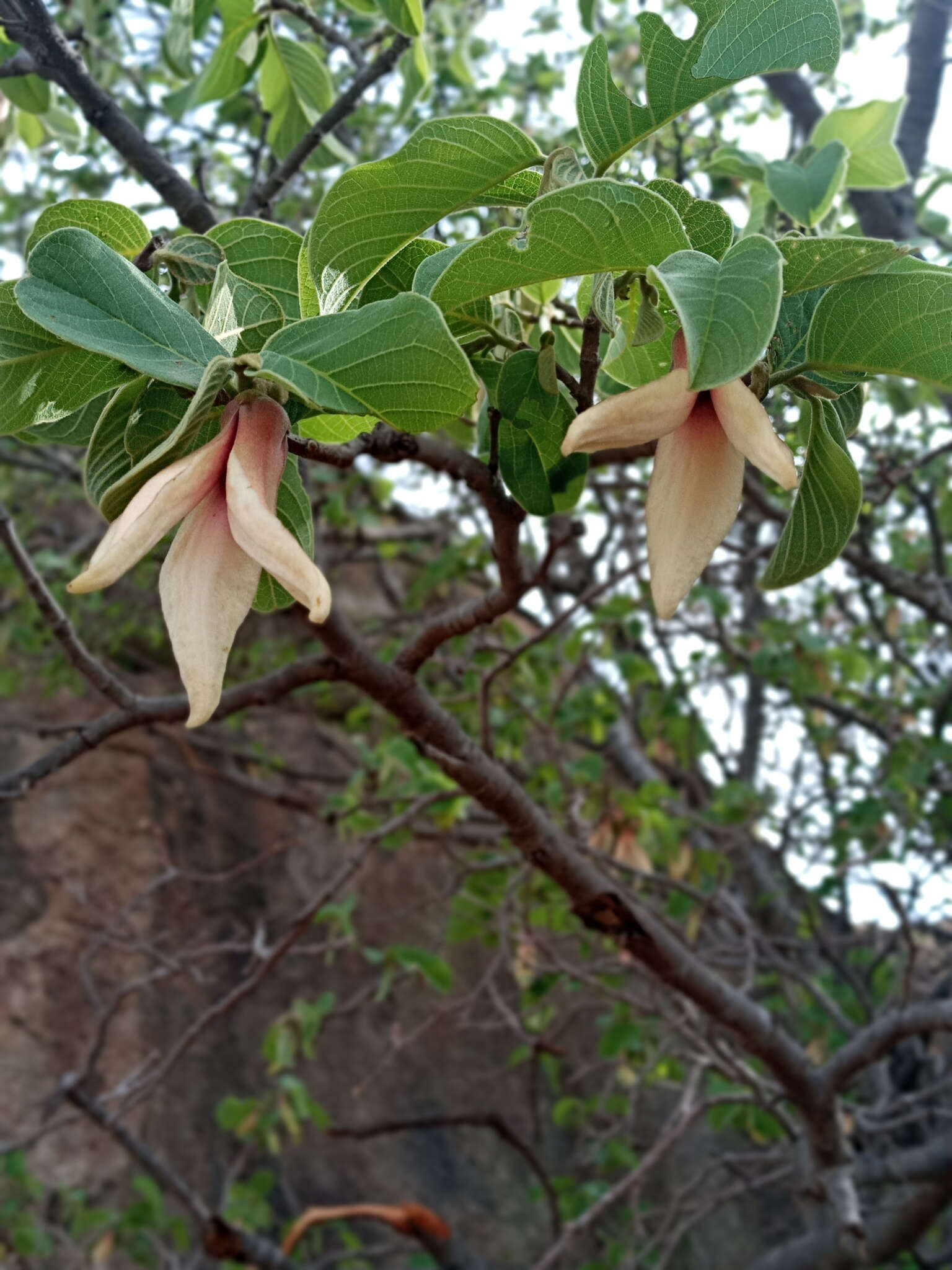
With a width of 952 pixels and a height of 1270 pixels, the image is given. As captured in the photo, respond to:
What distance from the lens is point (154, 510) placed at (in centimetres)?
42

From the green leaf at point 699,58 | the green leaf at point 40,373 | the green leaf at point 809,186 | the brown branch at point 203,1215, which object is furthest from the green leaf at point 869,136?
the brown branch at point 203,1215

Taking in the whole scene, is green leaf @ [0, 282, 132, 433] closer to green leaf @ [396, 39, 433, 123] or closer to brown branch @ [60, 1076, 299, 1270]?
green leaf @ [396, 39, 433, 123]

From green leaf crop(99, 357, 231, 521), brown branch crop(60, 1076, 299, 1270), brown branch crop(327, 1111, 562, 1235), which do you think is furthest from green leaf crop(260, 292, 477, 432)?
brown branch crop(327, 1111, 562, 1235)

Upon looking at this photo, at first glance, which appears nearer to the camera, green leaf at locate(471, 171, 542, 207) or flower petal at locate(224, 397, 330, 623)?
flower petal at locate(224, 397, 330, 623)

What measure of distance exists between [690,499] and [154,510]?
0.21 metres

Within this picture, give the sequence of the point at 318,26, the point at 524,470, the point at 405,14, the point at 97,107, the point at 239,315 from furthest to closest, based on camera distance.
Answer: the point at 318,26
the point at 97,107
the point at 405,14
the point at 524,470
the point at 239,315

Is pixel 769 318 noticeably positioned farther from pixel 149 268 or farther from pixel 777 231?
pixel 777 231

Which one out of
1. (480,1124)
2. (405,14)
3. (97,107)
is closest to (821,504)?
(405,14)

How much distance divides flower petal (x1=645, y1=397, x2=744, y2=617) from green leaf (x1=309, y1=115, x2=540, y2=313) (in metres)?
0.14

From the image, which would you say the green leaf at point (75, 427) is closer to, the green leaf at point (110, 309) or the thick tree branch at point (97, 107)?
the green leaf at point (110, 309)

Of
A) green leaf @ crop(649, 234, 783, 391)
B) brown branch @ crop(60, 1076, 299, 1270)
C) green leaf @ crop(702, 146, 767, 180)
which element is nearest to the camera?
green leaf @ crop(649, 234, 783, 391)

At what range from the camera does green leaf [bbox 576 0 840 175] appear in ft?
1.61

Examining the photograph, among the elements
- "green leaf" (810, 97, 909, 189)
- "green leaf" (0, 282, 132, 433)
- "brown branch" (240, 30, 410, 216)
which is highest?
"brown branch" (240, 30, 410, 216)

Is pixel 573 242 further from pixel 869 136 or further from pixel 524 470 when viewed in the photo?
pixel 869 136
